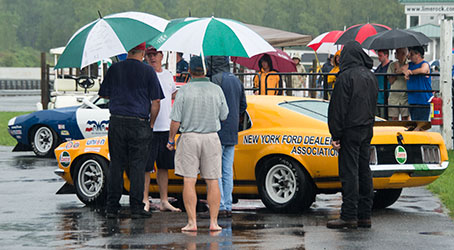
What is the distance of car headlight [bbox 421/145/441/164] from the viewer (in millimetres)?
9047

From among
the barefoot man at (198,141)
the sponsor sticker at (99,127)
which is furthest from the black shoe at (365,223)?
the sponsor sticker at (99,127)

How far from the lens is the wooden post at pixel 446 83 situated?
613 inches

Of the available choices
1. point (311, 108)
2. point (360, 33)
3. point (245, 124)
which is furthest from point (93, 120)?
point (311, 108)

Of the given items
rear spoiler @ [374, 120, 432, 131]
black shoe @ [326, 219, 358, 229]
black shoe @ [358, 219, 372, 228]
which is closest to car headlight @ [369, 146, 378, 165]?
rear spoiler @ [374, 120, 432, 131]

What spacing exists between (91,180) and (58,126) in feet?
19.8

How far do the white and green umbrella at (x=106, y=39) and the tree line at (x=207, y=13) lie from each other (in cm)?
12368

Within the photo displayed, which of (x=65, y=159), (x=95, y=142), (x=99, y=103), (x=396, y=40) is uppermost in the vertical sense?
(x=396, y=40)

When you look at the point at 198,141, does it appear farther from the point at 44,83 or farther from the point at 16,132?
the point at 44,83

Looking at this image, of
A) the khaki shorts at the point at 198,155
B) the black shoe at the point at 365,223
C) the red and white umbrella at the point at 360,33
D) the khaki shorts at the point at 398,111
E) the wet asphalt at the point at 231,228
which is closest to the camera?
the wet asphalt at the point at 231,228

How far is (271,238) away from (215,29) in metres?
2.46

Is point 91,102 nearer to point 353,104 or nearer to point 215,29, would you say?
point 215,29

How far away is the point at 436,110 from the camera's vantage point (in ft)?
50.1

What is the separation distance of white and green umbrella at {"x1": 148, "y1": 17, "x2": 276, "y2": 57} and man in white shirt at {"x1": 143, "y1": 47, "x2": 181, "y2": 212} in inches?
12.3

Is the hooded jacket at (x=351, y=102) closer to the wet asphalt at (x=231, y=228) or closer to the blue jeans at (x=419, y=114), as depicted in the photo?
the wet asphalt at (x=231, y=228)
